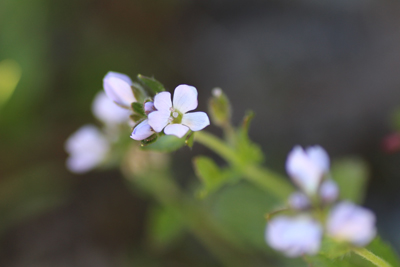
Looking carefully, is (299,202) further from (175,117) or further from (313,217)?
(175,117)

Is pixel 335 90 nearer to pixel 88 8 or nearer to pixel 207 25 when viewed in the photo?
pixel 207 25

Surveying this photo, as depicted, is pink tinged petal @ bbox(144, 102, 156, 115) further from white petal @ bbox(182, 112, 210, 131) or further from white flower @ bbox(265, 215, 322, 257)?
white flower @ bbox(265, 215, 322, 257)

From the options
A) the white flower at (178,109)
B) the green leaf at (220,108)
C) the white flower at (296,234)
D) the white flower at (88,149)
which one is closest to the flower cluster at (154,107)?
the white flower at (178,109)

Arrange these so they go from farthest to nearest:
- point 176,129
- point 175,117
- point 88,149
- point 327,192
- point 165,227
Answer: point 165,227 → point 88,149 → point 327,192 → point 175,117 → point 176,129

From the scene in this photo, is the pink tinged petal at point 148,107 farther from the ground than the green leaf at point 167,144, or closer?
closer

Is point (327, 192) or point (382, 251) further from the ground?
point (327, 192)

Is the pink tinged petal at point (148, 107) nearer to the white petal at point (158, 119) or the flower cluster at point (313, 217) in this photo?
the white petal at point (158, 119)

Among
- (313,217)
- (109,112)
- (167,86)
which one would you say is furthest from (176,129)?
(167,86)
